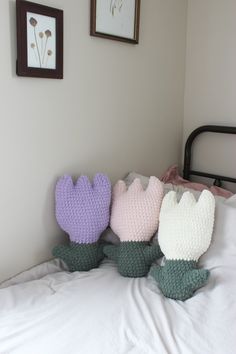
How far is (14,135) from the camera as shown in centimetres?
142

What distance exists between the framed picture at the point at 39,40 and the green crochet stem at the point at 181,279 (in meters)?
0.83

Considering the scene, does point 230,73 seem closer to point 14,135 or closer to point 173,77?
point 173,77

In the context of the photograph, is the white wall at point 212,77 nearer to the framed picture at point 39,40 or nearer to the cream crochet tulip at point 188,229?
the cream crochet tulip at point 188,229

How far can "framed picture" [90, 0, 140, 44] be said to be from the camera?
1.62 meters

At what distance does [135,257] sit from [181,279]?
22cm

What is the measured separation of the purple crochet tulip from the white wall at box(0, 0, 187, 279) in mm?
68

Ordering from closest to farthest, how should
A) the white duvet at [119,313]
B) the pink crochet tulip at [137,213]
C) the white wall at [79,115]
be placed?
the white duvet at [119,313], the white wall at [79,115], the pink crochet tulip at [137,213]

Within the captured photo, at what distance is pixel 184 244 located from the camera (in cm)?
139

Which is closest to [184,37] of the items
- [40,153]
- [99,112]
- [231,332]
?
[99,112]

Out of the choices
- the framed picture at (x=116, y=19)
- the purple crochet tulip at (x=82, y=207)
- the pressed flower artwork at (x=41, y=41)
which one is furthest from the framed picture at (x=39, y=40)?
the purple crochet tulip at (x=82, y=207)

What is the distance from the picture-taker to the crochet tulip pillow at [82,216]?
155cm

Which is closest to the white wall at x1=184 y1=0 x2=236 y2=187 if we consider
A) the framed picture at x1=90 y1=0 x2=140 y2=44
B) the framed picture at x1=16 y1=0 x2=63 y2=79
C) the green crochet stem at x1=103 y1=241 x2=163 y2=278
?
the framed picture at x1=90 y1=0 x2=140 y2=44

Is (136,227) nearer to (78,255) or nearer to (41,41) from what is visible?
(78,255)

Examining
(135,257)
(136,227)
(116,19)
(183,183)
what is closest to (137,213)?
(136,227)
